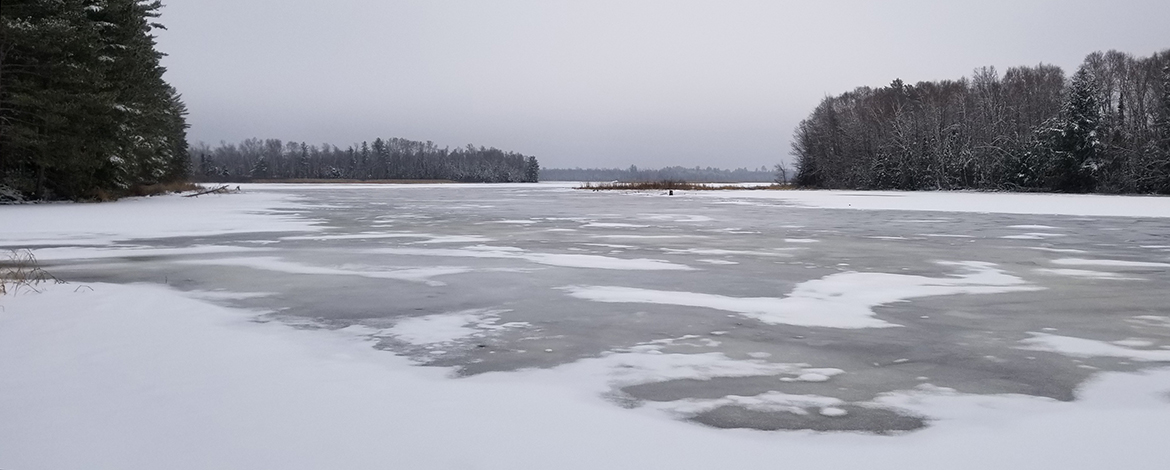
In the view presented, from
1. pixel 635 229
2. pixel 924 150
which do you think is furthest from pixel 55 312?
pixel 924 150

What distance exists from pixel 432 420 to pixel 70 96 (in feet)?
96.5

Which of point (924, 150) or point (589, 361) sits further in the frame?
point (924, 150)

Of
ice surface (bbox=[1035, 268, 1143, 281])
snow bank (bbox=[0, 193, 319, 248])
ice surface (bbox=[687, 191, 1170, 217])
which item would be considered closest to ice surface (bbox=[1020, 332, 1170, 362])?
ice surface (bbox=[1035, 268, 1143, 281])

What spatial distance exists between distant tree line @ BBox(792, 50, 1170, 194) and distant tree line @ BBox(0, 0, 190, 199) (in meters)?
53.9

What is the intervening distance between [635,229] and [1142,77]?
2216 inches

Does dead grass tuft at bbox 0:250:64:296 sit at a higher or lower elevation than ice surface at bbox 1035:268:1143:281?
lower

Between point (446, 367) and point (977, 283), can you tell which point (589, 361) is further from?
point (977, 283)

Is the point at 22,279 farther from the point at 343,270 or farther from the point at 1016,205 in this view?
the point at 1016,205

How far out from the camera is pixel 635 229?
19203 mm

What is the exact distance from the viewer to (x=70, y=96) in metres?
27.7

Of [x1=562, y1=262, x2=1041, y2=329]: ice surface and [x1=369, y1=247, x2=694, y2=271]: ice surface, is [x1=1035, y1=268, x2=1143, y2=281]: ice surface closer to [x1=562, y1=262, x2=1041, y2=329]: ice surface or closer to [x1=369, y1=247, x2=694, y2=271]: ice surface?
[x1=562, y1=262, x2=1041, y2=329]: ice surface

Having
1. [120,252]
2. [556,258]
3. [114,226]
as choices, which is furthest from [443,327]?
[114,226]

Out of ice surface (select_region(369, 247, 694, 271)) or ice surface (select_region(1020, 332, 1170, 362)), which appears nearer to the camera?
ice surface (select_region(1020, 332, 1170, 362))

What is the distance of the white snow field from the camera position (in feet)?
12.1
